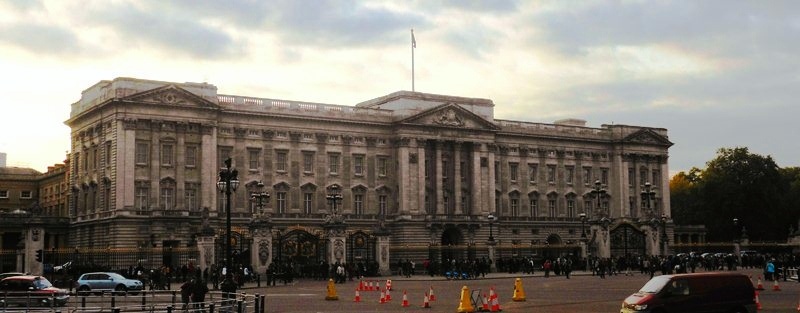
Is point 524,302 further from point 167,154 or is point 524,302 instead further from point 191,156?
point 191,156

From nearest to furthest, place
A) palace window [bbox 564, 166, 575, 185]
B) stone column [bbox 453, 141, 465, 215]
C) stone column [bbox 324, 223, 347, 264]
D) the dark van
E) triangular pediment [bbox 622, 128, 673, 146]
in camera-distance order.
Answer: the dark van → stone column [bbox 324, 223, 347, 264] → stone column [bbox 453, 141, 465, 215] → palace window [bbox 564, 166, 575, 185] → triangular pediment [bbox 622, 128, 673, 146]

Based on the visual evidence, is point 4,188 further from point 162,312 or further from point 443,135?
point 162,312

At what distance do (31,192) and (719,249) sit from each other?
7389 cm

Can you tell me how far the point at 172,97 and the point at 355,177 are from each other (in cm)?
1908

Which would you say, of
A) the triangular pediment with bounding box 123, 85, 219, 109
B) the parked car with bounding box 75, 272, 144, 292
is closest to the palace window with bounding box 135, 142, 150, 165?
the triangular pediment with bounding box 123, 85, 219, 109

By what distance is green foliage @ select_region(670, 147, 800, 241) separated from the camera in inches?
4545

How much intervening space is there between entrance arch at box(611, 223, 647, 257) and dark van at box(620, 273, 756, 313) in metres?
44.4

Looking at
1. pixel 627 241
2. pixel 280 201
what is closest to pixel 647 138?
pixel 627 241

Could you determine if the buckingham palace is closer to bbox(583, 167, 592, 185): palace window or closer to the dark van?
bbox(583, 167, 592, 185): palace window

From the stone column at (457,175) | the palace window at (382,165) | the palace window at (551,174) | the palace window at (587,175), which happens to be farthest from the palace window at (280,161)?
the palace window at (587,175)

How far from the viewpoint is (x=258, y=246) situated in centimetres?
6147

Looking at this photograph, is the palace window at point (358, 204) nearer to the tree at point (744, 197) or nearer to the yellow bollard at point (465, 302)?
the tree at point (744, 197)

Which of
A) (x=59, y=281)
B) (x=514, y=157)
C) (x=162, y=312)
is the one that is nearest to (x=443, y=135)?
(x=514, y=157)

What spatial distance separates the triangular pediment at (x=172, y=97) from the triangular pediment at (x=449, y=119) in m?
19.5
